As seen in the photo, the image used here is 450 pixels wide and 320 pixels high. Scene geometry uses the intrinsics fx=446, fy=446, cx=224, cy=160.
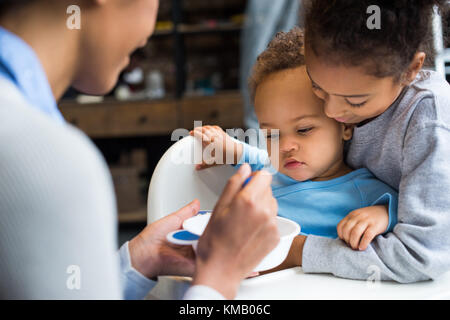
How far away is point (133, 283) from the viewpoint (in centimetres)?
65

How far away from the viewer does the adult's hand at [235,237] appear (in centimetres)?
49

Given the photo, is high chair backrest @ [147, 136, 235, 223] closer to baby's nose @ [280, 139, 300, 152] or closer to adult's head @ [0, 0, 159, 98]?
baby's nose @ [280, 139, 300, 152]

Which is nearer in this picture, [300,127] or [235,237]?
[235,237]

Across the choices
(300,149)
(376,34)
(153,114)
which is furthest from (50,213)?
(153,114)

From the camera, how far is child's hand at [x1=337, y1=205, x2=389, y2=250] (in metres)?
0.70

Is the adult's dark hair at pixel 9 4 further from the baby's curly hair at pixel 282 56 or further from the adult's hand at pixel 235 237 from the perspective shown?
the baby's curly hair at pixel 282 56

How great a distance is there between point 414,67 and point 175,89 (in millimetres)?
2407

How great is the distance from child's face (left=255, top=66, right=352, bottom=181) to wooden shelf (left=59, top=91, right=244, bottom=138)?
1963mm

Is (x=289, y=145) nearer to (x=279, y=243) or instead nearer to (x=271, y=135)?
(x=271, y=135)

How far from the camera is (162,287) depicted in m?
0.68

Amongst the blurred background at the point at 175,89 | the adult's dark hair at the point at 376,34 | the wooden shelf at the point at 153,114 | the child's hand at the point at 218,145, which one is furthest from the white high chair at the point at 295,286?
the wooden shelf at the point at 153,114

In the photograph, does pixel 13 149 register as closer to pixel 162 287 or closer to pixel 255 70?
pixel 162 287

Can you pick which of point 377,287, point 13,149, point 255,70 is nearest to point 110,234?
point 13,149

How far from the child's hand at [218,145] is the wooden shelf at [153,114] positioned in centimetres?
192
